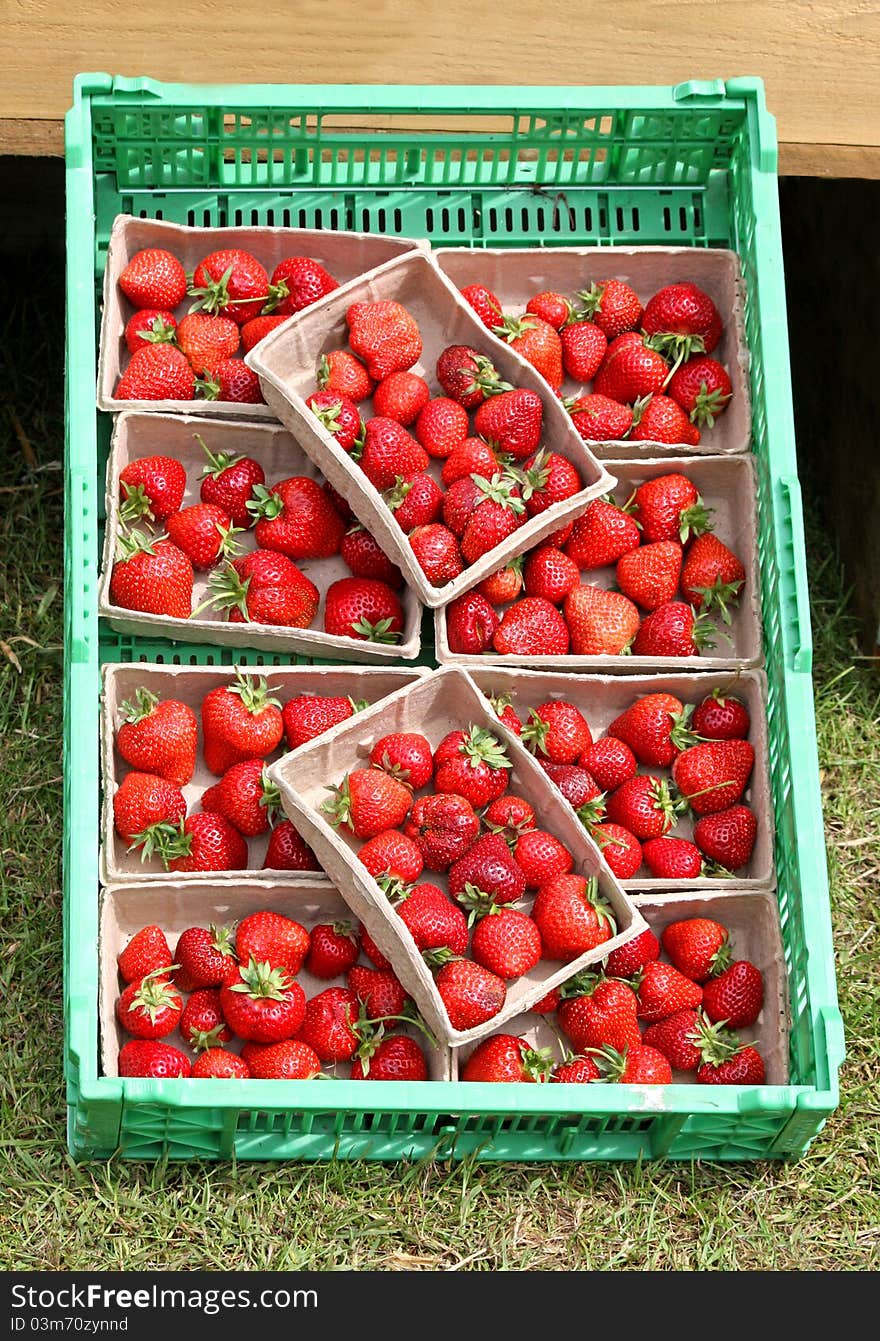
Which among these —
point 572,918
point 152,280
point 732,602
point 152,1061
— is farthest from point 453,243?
point 152,1061

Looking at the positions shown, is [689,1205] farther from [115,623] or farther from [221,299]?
[221,299]

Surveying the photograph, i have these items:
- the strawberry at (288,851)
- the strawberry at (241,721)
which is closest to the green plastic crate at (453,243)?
the strawberry at (241,721)

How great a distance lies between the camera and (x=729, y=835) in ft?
8.64

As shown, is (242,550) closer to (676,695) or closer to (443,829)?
(443,829)

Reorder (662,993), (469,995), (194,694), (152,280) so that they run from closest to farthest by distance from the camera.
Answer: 1. (469,995)
2. (662,993)
3. (194,694)
4. (152,280)

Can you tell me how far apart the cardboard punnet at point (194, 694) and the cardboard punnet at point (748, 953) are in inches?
13.4

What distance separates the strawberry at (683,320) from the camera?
9.33 ft

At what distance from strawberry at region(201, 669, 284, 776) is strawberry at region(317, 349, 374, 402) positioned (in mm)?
411

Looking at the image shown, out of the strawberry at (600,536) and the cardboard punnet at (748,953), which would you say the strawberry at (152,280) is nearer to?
the strawberry at (600,536)

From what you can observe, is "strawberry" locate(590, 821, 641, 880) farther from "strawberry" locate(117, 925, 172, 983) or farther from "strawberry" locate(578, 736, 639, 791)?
"strawberry" locate(117, 925, 172, 983)

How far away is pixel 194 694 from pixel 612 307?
2.64ft

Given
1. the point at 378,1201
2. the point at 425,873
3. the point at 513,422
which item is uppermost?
the point at 513,422

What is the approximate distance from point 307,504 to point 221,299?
1.07 ft

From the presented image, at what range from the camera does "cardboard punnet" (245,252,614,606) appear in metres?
2.61
